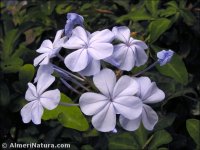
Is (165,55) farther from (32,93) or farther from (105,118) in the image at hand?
(32,93)

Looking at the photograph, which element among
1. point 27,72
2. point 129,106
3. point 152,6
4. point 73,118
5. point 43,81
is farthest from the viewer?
point 152,6

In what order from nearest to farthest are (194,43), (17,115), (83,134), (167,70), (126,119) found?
(126,119) < (167,70) < (83,134) < (17,115) < (194,43)

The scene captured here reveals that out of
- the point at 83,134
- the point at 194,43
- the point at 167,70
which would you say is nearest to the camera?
the point at 167,70

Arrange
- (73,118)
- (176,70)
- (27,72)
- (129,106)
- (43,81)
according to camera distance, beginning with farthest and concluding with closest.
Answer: (27,72)
(176,70)
(73,118)
(43,81)
(129,106)

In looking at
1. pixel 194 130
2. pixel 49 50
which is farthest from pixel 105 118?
pixel 194 130

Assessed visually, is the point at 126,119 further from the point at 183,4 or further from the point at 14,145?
the point at 183,4

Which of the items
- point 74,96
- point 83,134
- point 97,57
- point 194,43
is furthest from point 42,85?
point 194,43

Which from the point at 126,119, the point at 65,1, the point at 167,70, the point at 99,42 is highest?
the point at 99,42

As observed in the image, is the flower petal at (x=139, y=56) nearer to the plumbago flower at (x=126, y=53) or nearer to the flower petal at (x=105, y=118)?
the plumbago flower at (x=126, y=53)

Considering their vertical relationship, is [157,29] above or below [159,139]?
above
